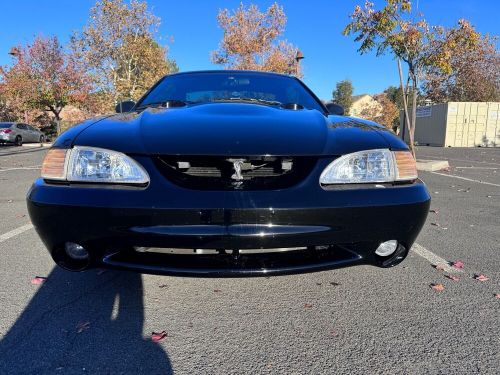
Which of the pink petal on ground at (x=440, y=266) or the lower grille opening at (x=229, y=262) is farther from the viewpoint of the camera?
the pink petal on ground at (x=440, y=266)

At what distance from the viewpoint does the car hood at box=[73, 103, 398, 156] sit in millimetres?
1979

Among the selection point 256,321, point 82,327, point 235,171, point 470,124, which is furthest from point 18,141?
point 470,124

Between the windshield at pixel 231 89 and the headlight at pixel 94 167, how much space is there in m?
1.24

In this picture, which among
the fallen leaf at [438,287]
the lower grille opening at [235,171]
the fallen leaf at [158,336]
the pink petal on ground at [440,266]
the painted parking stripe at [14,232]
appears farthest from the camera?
the painted parking stripe at [14,232]

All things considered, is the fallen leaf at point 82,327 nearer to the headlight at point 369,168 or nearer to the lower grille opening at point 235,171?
the lower grille opening at point 235,171

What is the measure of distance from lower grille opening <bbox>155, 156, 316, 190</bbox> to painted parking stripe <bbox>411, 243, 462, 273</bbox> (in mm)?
1750

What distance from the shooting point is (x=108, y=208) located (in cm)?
189

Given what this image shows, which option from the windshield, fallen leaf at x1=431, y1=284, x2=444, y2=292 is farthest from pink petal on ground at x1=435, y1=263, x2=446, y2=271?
the windshield

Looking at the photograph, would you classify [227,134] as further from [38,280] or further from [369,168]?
[38,280]

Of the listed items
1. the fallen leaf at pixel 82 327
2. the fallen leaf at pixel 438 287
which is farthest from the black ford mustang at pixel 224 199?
the fallen leaf at pixel 438 287

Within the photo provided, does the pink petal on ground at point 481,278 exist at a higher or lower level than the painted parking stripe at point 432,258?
higher

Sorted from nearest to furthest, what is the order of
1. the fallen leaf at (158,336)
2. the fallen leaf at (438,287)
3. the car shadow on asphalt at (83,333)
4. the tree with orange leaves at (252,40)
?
the car shadow on asphalt at (83,333) < the fallen leaf at (158,336) < the fallen leaf at (438,287) < the tree with orange leaves at (252,40)

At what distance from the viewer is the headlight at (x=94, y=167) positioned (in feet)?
6.44

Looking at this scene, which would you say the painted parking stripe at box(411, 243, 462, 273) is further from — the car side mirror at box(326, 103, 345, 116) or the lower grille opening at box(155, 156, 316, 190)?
the lower grille opening at box(155, 156, 316, 190)
